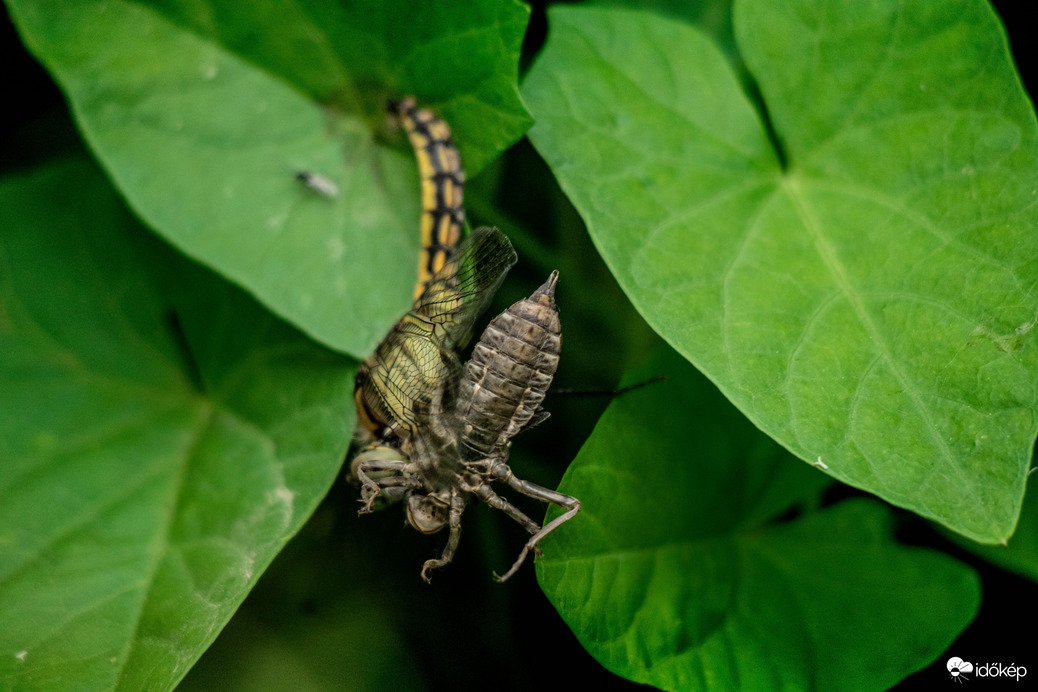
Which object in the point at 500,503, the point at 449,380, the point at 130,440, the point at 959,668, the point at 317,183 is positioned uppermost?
the point at 317,183

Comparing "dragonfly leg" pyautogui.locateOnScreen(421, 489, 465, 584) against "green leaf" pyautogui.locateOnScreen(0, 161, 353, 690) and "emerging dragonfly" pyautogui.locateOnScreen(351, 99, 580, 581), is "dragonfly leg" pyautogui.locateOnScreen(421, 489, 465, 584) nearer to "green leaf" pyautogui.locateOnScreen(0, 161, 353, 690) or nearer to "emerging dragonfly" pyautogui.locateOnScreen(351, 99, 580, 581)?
"emerging dragonfly" pyautogui.locateOnScreen(351, 99, 580, 581)

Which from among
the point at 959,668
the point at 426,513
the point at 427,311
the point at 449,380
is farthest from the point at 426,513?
the point at 959,668

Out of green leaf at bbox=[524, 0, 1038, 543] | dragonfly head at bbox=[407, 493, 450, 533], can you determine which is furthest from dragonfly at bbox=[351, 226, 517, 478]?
green leaf at bbox=[524, 0, 1038, 543]

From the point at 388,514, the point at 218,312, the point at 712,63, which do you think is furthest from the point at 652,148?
the point at 218,312

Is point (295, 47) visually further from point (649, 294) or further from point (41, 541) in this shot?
point (41, 541)

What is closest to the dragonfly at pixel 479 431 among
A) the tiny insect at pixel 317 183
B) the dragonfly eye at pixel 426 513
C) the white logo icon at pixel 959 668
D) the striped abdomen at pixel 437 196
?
the dragonfly eye at pixel 426 513

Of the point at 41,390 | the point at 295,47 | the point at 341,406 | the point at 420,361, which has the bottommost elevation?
the point at 41,390

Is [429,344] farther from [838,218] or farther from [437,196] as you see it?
[838,218]
